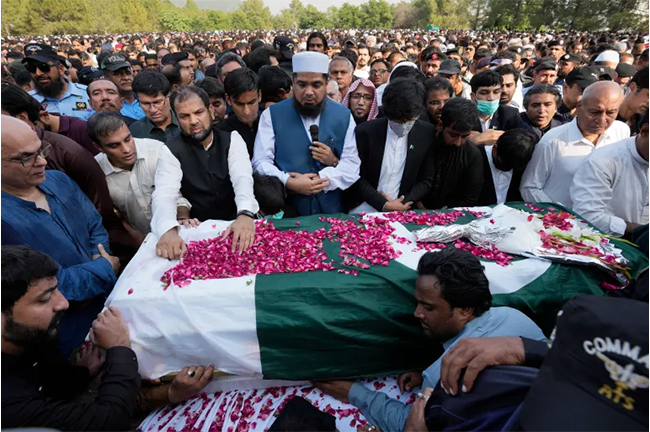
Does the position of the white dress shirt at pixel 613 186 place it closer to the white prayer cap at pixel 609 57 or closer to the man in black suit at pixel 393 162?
the man in black suit at pixel 393 162

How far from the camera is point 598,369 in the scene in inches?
38.7

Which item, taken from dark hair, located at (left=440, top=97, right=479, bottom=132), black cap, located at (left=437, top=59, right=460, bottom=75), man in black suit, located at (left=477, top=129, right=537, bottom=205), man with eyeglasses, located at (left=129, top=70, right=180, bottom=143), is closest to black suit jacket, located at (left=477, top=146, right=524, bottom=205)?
man in black suit, located at (left=477, top=129, right=537, bottom=205)

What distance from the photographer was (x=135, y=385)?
6.05 ft

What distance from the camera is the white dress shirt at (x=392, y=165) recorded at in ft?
11.2

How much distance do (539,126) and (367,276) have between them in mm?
3221

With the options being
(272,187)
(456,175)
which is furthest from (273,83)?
(456,175)

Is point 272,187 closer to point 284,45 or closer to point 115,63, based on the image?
point 115,63

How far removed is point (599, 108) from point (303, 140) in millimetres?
2563

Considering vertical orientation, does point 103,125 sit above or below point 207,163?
above

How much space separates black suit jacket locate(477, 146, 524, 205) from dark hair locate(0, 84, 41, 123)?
13.5 ft

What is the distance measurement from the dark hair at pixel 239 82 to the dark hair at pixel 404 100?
1311 millimetres

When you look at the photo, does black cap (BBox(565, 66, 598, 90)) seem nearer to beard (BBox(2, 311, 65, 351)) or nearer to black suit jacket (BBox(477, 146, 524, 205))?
black suit jacket (BBox(477, 146, 524, 205))

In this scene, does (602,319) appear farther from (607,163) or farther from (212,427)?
(607,163)

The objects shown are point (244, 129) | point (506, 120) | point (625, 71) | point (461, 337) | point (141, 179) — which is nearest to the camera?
point (461, 337)
